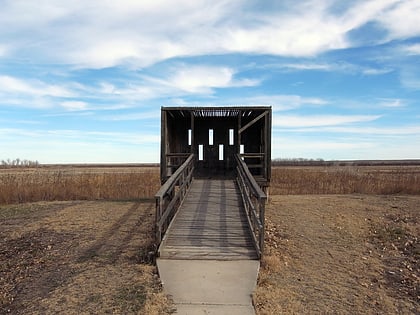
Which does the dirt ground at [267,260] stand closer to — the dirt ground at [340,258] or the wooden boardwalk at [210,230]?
the dirt ground at [340,258]

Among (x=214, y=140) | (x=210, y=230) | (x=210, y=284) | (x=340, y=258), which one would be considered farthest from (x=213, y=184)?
(x=210, y=284)

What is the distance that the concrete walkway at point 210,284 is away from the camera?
5.50 meters

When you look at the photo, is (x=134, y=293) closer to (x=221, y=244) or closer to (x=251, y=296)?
(x=251, y=296)

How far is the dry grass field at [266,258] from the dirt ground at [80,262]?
0.02 metres

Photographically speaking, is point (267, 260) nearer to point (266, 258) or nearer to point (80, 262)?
point (266, 258)

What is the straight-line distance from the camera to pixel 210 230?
9.06 m

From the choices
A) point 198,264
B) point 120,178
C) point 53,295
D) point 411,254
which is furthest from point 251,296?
point 120,178

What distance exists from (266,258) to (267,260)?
10cm

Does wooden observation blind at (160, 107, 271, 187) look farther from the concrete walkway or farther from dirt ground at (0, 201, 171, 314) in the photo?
the concrete walkway

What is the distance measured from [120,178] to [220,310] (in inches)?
742

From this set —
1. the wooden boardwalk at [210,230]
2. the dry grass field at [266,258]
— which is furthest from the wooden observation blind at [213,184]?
the dry grass field at [266,258]

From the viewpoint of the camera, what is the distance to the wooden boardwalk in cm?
770

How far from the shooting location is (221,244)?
8156mm

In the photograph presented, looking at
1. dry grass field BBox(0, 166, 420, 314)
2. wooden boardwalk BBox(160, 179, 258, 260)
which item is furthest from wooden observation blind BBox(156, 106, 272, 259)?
dry grass field BBox(0, 166, 420, 314)
